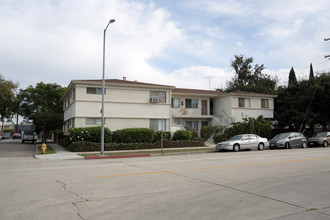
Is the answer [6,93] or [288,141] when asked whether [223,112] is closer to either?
[288,141]

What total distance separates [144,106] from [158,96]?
1855mm

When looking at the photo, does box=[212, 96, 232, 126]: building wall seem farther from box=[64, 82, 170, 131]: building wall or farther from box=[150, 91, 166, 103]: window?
box=[150, 91, 166, 103]: window

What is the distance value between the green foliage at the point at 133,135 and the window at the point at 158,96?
4.02 meters

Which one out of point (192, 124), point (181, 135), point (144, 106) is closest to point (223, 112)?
point (192, 124)

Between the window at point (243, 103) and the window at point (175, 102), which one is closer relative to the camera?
the window at point (175, 102)

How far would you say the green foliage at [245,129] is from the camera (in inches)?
1202

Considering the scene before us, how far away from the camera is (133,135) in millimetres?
25734

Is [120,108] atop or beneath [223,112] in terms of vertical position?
beneath

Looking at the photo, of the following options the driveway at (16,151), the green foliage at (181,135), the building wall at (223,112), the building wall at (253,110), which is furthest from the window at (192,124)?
the driveway at (16,151)

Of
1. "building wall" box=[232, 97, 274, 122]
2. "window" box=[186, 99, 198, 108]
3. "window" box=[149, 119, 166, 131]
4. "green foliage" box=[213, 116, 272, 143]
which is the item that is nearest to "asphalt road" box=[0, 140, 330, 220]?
"window" box=[149, 119, 166, 131]

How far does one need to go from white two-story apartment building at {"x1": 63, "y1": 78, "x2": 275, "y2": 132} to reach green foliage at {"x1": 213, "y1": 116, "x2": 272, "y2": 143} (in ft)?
11.6

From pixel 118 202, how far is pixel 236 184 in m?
3.81

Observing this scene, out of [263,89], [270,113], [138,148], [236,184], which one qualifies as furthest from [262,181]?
[263,89]

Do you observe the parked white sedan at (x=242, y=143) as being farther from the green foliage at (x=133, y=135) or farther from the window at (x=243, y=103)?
the window at (x=243, y=103)
